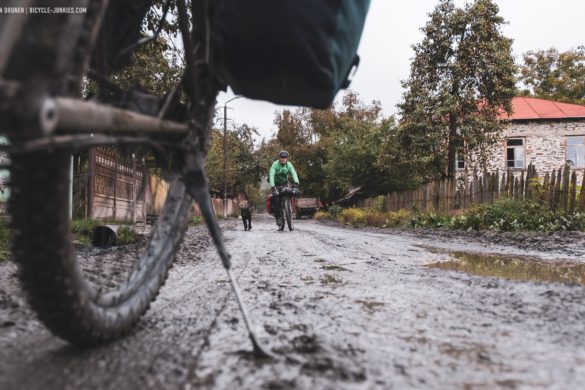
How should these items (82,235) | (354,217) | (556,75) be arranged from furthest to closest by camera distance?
(556,75) → (354,217) → (82,235)

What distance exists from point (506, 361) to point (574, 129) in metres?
33.7

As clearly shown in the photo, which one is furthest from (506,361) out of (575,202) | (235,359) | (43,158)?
(575,202)

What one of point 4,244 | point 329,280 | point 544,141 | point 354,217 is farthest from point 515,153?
point 4,244

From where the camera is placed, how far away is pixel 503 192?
12.3 m

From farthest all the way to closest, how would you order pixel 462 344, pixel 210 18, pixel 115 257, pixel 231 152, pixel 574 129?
pixel 231 152 < pixel 574 129 < pixel 115 257 < pixel 210 18 < pixel 462 344

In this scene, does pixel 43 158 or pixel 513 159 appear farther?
pixel 513 159

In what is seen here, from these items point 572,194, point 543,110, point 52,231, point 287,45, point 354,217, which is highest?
point 543,110

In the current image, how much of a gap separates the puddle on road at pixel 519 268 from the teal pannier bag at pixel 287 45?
237 centimetres

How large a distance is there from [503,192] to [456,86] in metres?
Answer: 9.64

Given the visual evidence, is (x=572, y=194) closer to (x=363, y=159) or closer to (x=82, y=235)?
(x=82, y=235)

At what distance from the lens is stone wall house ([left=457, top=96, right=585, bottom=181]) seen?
1152 inches

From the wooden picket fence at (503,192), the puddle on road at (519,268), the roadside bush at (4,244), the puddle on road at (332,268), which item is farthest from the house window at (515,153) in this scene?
the roadside bush at (4,244)

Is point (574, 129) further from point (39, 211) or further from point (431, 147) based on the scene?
point (39, 211)

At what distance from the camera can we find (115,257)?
4359 millimetres
